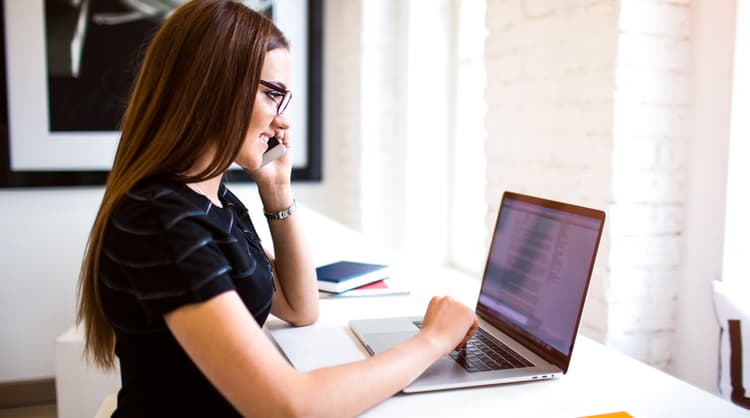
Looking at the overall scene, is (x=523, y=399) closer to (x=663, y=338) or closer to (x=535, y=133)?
(x=663, y=338)

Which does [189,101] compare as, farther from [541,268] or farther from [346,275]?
[346,275]

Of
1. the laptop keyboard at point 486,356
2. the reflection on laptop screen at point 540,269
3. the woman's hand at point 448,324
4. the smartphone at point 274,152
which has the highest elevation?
the smartphone at point 274,152

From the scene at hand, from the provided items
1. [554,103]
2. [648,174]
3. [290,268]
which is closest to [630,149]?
[648,174]

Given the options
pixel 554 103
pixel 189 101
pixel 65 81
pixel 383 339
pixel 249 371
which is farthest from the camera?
pixel 65 81

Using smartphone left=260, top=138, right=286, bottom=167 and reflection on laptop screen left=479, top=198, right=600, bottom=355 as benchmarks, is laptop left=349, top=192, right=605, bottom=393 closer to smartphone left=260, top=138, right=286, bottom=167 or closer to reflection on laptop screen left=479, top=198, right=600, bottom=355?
reflection on laptop screen left=479, top=198, right=600, bottom=355

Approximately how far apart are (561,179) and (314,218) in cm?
107

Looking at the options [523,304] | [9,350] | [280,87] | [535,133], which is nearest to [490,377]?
[523,304]

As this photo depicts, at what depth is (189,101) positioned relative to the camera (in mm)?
817

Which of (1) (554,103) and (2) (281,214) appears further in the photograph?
(1) (554,103)

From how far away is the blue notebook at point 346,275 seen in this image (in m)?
1.36

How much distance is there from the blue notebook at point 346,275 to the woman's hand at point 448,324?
1.35 feet

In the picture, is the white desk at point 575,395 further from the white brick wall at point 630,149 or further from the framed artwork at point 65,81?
the framed artwork at point 65,81

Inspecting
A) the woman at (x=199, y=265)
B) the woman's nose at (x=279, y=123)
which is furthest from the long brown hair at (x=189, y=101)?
the woman's nose at (x=279, y=123)

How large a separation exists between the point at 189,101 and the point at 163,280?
233mm
